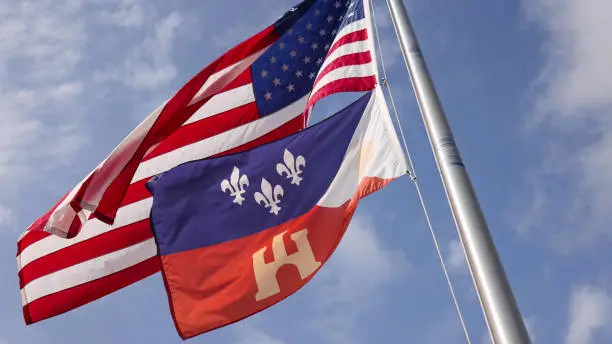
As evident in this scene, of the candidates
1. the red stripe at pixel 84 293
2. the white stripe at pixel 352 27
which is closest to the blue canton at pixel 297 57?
the white stripe at pixel 352 27

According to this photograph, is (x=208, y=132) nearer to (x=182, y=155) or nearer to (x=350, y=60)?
(x=182, y=155)

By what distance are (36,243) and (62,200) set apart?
63.8 inches

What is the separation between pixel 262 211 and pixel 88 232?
120 inches

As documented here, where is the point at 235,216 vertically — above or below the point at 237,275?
above

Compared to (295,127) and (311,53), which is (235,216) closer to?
(295,127)

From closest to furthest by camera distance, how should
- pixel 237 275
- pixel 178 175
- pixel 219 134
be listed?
pixel 237 275 → pixel 178 175 → pixel 219 134

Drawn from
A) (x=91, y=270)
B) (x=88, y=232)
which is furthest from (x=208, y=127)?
(x=91, y=270)

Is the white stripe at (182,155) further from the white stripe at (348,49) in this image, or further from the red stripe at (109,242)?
the white stripe at (348,49)

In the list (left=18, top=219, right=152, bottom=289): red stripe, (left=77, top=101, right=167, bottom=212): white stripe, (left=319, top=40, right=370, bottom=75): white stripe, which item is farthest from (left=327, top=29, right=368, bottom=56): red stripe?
(left=18, top=219, right=152, bottom=289): red stripe

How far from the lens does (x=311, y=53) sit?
9.96 m

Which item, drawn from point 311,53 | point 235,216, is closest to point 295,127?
point 311,53

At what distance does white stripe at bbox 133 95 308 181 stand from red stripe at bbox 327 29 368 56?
3.12 ft

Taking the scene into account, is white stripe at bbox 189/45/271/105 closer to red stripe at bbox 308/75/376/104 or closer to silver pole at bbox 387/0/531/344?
red stripe at bbox 308/75/376/104

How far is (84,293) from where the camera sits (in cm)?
970
